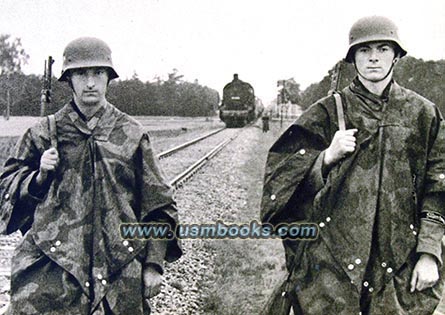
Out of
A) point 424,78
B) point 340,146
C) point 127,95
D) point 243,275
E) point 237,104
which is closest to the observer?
point 340,146

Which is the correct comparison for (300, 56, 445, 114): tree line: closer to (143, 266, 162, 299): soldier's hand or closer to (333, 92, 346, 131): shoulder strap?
(333, 92, 346, 131): shoulder strap

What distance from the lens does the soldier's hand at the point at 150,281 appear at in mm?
3094

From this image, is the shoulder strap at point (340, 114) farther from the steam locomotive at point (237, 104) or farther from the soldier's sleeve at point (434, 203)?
the steam locomotive at point (237, 104)

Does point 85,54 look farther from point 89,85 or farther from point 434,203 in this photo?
point 434,203

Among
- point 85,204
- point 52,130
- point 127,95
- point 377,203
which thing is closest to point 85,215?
point 85,204

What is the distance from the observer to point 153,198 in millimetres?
3145

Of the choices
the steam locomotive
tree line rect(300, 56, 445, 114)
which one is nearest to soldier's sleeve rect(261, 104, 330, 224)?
tree line rect(300, 56, 445, 114)

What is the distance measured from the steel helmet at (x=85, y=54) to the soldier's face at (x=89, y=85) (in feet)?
0.16

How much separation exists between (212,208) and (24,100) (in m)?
4.59

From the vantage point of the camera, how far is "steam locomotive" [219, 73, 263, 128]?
104 ft

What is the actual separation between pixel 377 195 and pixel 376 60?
2.26ft

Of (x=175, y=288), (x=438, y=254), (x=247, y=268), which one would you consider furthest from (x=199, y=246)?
(x=438, y=254)

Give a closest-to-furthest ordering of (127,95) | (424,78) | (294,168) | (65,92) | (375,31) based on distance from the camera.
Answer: (375,31), (294,168), (65,92), (424,78), (127,95)

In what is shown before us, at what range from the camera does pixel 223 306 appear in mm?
5320
